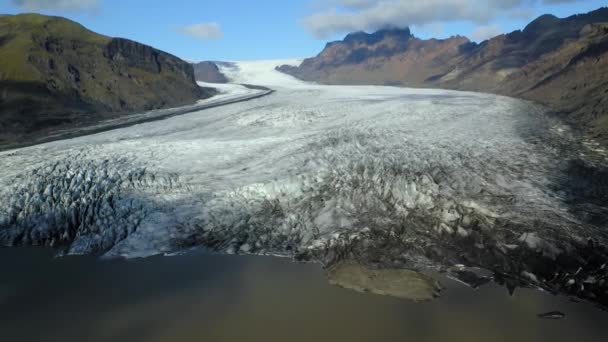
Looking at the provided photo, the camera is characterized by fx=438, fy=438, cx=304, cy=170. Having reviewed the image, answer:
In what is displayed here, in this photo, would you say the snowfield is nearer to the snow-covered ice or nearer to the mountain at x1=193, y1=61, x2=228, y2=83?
the snow-covered ice

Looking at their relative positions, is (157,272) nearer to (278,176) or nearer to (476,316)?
(278,176)

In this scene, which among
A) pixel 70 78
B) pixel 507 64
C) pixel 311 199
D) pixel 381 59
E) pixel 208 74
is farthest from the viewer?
pixel 381 59

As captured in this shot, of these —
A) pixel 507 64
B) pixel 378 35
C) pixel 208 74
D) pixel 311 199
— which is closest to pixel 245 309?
pixel 311 199

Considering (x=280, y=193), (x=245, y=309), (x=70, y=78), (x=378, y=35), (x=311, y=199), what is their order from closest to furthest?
1. (x=245, y=309)
2. (x=311, y=199)
3. (x=280, y=193)
4. (x=70, y=78)
5. (x=378, y=35)

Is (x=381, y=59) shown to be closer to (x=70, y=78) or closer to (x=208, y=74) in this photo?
(x=208, y=74)

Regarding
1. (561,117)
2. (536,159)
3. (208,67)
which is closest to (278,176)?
(536,159)

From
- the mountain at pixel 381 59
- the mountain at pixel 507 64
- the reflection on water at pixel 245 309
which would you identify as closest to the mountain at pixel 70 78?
the reflection on water at pixel 245 309

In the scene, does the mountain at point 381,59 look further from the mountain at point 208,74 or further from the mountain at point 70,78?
the mountain at point 70,78
